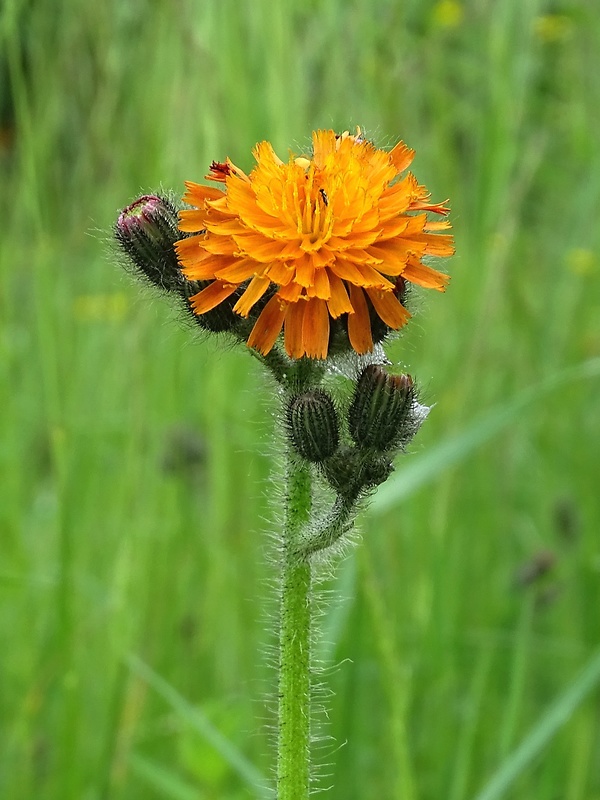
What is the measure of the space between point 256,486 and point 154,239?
7.82ft

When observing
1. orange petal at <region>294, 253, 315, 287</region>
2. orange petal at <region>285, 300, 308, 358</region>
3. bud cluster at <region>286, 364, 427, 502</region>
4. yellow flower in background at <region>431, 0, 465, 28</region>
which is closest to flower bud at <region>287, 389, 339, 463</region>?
bud cluster at <region>286, 364, 427, 502</region>

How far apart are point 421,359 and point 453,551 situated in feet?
3.45

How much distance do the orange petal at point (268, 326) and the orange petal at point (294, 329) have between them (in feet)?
0.07

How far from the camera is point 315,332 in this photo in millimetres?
1576

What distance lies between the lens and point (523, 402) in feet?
9.29

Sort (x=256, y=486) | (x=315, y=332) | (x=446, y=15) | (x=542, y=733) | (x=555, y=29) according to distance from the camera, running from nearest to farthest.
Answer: (x=315, y=332) < (x=542, y=733) < (x=256, y=486) < (x=446, y=15) < (x=555, y=29)

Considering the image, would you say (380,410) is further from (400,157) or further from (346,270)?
(400,157)

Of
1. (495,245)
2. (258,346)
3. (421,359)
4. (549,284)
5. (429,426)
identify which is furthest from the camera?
(549,284)

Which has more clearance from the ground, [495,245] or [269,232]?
[495,245]

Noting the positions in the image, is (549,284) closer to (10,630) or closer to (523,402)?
(523,402)

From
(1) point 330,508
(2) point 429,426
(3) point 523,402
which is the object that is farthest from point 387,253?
(2) point 429,426

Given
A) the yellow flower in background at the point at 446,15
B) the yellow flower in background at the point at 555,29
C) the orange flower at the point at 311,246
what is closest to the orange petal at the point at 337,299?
the orange flower at the point at 311,246

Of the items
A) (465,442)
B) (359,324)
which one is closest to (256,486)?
(465,442)

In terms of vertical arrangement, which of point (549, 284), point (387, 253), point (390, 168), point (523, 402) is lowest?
point (387, 253)
